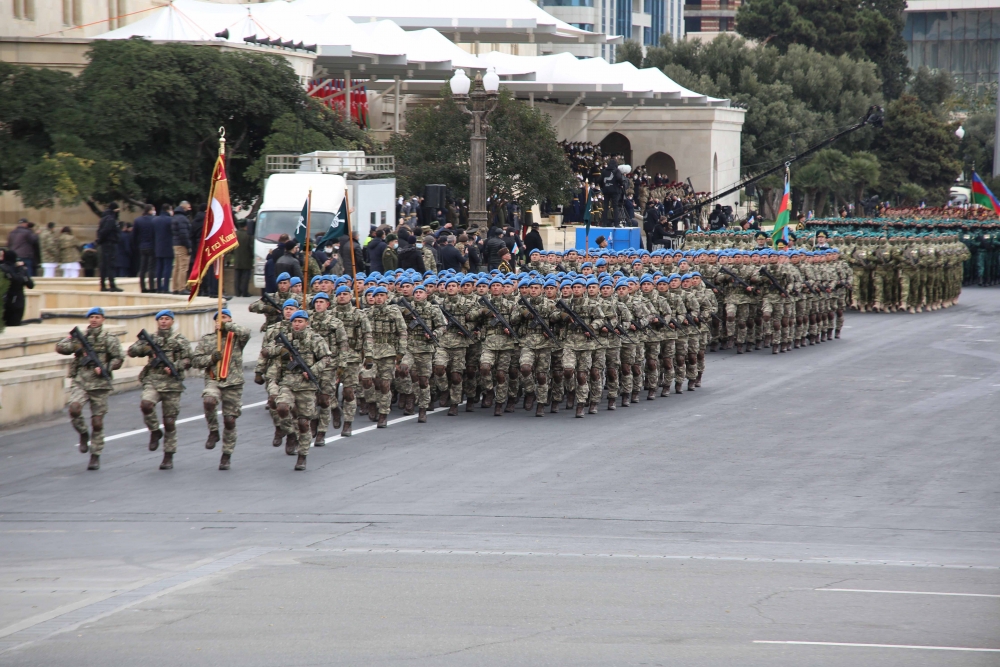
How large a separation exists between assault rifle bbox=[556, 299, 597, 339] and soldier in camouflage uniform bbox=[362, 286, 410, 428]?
2.07 m

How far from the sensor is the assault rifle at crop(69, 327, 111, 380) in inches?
519

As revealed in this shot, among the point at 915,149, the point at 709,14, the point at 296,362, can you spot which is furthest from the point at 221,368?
the point at 709,14

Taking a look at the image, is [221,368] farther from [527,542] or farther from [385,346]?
[527,542]

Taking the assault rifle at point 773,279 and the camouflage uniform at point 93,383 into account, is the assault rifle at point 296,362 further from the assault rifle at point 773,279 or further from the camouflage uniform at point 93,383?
the assault rifle at point 773,279

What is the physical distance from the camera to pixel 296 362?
13164 millimetres

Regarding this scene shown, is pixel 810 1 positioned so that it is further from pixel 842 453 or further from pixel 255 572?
pixel 255 572

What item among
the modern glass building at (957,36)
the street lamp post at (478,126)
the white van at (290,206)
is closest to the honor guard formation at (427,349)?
the street lamp post at (478,126)

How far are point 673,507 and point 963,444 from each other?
4728 mm

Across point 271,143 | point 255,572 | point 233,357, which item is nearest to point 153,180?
point 271,143

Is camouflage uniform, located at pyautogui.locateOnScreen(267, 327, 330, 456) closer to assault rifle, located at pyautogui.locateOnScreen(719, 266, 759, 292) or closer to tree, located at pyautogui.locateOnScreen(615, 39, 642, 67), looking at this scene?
assault rifle, located at pyautogui.locateOnScreen(719, 266, 759, 292)

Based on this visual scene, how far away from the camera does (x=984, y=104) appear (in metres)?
94.0

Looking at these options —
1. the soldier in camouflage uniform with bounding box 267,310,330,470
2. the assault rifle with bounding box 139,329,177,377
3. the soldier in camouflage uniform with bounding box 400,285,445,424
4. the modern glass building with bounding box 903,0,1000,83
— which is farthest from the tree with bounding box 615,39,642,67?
the assault rifle with bounding box 139,329,177,377

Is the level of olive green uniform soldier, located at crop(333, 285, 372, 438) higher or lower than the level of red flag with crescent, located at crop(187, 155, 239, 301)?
lower

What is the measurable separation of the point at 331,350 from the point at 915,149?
6113 cm
